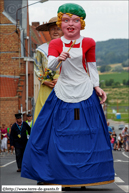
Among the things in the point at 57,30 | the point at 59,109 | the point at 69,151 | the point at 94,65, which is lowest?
the point at 69,151

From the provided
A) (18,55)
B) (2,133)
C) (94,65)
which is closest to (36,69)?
(94,65)

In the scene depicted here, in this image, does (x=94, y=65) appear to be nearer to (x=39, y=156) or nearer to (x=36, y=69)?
(x=39, y=156)

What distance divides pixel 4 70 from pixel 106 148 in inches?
1434

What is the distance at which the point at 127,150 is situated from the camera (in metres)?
30.3

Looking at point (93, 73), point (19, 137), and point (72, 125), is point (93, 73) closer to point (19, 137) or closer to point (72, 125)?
point (72, 125)

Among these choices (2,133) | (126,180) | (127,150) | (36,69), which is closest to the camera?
(36,69)

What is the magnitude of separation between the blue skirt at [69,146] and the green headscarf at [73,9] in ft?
3.98

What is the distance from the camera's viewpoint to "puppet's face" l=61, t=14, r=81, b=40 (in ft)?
24.6

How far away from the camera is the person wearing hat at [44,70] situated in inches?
340

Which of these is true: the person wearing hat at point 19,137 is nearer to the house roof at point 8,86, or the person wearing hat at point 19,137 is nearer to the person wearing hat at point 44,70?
the person wearing hat at point 44,70

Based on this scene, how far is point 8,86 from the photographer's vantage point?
141ft

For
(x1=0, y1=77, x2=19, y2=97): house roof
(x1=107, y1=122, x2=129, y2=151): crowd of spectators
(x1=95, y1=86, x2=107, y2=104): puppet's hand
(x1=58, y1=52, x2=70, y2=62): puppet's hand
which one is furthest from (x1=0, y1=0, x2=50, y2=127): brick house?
(x1=58, y1=52, x2=70, y2=62): puppet's hand

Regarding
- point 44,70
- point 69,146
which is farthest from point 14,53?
point 69,146

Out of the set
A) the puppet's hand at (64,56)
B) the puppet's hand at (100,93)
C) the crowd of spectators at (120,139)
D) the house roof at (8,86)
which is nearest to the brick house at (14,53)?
the house roof at (8,86)
